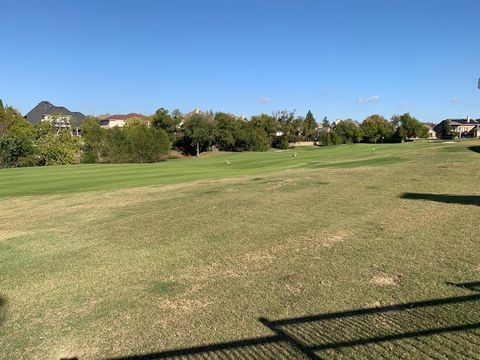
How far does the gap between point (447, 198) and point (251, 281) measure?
8.05 meters

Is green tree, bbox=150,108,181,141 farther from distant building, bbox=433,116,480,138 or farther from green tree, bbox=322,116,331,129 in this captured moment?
distant building, bbox=433,116,480,138

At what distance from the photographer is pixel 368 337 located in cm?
424

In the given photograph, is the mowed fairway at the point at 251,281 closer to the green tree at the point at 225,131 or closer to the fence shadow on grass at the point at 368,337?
the fence shadow on grass at the point at 368,337

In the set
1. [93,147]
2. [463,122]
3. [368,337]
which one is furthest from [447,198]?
[463,122]

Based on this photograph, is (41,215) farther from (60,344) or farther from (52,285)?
(60,344)

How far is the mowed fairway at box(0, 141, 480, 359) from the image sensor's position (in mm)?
4324

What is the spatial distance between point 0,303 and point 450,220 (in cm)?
846

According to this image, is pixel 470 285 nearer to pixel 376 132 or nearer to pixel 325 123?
pixel 376 132

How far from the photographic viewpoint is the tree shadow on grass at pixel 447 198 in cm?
1105

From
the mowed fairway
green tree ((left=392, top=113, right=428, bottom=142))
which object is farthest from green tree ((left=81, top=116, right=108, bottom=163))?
green tree ((left=392, top=113, right=428, bottom=142))

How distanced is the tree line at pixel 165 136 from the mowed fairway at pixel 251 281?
161 feet

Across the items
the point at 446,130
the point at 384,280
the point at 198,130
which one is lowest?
the point at 384,280

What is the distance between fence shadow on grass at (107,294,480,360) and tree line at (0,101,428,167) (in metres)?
56.4

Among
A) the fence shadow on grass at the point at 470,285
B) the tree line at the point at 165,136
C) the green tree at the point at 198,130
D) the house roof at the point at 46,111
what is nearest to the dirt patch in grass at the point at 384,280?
the fence shadow on grass at the point at 470,285
